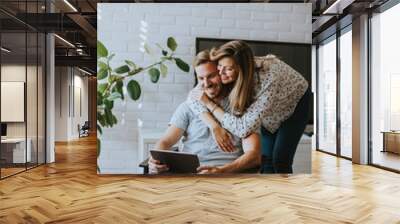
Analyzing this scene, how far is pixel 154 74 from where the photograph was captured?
18.3 ft

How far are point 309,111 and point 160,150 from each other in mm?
2156

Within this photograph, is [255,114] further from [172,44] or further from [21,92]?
[21,92]

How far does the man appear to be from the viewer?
17.8 feet

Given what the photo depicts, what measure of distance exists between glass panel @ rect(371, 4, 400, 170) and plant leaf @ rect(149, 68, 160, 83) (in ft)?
13.6

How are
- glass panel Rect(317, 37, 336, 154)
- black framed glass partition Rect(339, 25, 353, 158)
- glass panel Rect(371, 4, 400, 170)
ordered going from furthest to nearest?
glass panel Rect(317, 37, 336, 154)
black framed glass partition Rect(339, 25, 353, 158)
glass panel Rect(371, 4, 400, 170)

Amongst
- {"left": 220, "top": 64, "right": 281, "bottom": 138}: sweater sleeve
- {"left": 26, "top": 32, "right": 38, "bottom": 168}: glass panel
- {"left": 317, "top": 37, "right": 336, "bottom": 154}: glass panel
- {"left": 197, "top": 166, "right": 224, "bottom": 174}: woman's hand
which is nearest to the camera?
{"left": 220, "top": 64, "right": 281, "bottom": 138}: sweater sleeve

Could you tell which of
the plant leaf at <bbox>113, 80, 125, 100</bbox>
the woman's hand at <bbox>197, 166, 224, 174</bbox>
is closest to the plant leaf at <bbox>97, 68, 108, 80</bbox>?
the plant leaf at <bbox>113, 80, 125, 100</bbox>

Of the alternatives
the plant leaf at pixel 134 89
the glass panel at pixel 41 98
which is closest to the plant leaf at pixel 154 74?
the plant leaf at pixel 134 89

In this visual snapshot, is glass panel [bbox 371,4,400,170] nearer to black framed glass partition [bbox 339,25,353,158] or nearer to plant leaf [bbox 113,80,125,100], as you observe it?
black framed glass partition [bbox 339,25,353,158]

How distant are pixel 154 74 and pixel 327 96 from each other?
5.94 metres

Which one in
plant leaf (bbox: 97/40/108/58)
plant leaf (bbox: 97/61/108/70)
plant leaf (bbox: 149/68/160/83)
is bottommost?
plant leaf (bbox: 149/68/160/83)

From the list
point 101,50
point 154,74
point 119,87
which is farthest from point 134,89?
point 101,50

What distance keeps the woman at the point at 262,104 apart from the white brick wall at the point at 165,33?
28cm

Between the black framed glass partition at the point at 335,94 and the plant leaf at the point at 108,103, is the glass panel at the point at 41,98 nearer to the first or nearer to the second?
the plant leaf at the point at 108,103
